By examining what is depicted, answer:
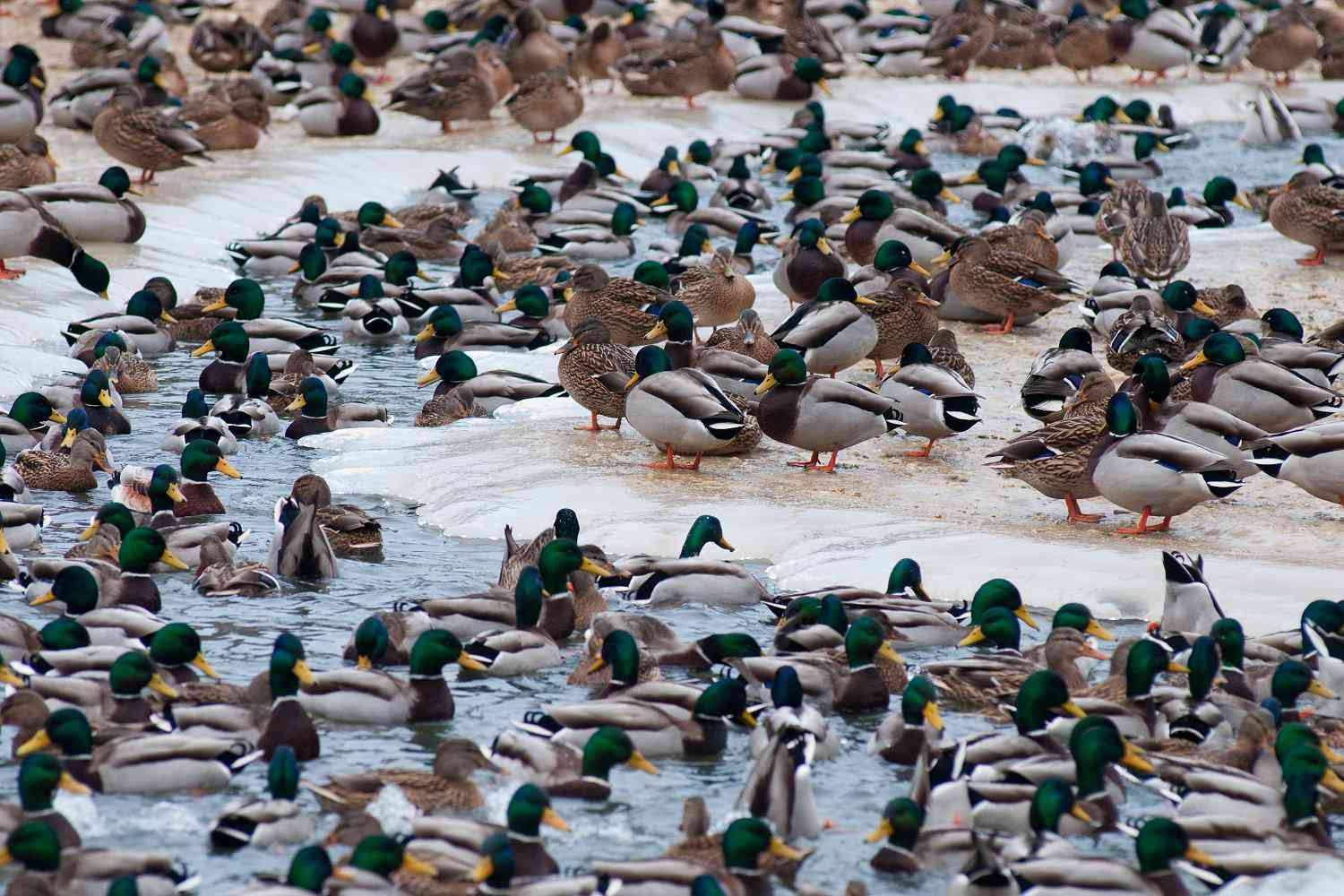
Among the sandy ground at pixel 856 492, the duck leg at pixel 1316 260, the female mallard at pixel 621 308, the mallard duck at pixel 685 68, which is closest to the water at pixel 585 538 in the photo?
the sandy ground at pixel 856 492

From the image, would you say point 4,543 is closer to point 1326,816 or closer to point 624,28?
point 1326,816

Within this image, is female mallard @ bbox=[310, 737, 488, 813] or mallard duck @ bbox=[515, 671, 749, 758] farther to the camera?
mallard duck @ bbox=[515, 671, 749, 758]

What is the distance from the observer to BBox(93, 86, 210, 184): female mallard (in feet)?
62.5

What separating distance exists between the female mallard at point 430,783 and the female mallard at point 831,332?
5.74m

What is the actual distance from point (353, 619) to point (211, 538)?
104 centimetres

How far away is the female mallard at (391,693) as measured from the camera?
8352 mm

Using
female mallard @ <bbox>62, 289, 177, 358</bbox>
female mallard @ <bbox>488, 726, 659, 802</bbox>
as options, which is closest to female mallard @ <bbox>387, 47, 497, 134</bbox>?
female mallard @ <bbox>62, 289, 177, 358</bbox>

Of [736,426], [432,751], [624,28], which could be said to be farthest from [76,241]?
[624,28]

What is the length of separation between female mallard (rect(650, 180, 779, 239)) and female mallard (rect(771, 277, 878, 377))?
571cm

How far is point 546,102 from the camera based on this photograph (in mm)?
22766

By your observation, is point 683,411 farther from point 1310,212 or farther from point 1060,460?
point 1310,212

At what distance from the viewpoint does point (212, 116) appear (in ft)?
70.7

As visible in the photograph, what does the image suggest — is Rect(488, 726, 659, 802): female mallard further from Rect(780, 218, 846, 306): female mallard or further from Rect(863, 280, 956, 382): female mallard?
Rect(780, 218, 846, 306): female mallard

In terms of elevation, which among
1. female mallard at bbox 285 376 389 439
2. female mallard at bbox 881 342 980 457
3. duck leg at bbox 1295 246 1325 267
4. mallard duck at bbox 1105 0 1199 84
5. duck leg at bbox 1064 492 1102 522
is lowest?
female mallard at bbox 285 376 389 439
